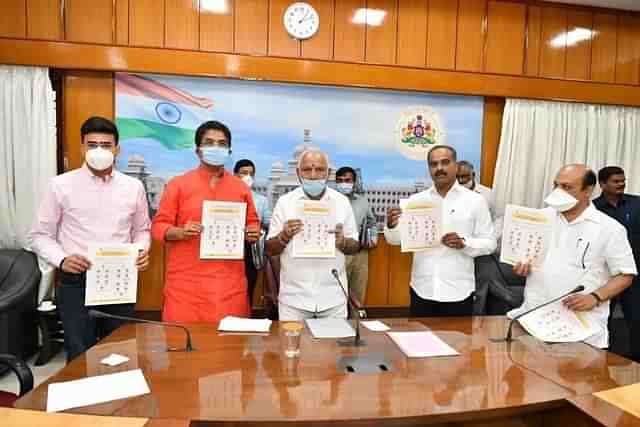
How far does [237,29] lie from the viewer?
3.97 meters

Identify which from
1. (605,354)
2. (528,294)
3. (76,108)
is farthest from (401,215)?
(76,108)

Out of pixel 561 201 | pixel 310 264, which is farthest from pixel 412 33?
pixel 310 264

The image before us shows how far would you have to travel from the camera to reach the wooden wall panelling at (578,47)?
15.1 feet

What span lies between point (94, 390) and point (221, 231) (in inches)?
38.3

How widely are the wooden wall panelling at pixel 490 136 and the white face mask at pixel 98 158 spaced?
12.0ft

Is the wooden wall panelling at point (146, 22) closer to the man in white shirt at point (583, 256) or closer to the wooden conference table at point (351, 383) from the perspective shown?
the wooden conference table at point (351, 383)

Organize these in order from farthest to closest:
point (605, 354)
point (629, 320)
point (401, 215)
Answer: point (629, 320) → point (401, 215) → point (605, 354)

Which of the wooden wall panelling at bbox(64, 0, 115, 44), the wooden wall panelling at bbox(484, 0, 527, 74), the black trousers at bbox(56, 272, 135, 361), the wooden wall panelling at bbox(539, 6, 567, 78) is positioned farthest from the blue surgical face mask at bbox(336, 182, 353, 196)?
the wooden wall panelling at bbox(539, 6, 567, 78)

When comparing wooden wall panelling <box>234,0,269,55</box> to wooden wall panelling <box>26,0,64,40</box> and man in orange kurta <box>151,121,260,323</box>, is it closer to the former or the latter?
wooden wall panelling <box>26,0,64,40</box>

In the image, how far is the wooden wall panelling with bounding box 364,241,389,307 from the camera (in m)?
4.39

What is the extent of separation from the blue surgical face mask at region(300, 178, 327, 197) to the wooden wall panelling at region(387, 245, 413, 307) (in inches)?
88.0

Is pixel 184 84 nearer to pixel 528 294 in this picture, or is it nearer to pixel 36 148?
pixel 36 148

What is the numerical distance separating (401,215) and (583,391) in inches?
47.0

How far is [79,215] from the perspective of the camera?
2156 mm
